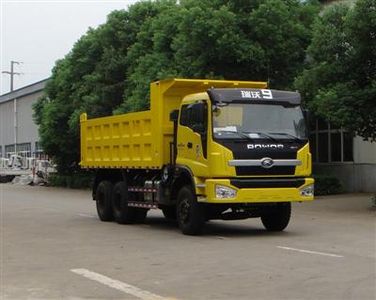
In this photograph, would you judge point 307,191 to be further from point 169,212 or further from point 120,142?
point 120,142

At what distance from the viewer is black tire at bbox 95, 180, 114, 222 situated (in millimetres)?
18062

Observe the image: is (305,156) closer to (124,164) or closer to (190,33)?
(124,164)

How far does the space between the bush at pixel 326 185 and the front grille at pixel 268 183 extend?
1304 cm

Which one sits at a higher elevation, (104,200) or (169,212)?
(104,200)

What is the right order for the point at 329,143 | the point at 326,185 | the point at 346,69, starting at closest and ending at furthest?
the point at 346,69 → the point at 326,185 → the point at 329,143

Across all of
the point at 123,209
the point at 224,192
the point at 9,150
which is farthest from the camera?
the point at 9,150

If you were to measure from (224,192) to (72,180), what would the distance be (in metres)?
26.6

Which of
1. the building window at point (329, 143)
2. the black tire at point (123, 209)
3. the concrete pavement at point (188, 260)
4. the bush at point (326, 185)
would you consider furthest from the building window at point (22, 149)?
the black tire at point (123, 209)

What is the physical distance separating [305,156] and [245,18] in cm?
1229

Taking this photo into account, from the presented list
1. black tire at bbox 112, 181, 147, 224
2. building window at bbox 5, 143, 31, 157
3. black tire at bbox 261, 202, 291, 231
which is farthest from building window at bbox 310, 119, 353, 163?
building window at bbox 5, 143, 31, 157

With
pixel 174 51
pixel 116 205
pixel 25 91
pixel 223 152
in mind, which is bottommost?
pixel 116 205

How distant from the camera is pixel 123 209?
17219mm

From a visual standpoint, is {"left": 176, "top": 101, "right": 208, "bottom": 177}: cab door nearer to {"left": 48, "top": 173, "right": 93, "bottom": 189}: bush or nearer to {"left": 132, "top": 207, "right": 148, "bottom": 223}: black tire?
{"left": 132, "top": 207, "right": 148, "bottom": 223}: black tire

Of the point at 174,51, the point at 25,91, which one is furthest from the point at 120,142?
the point at 25,91
